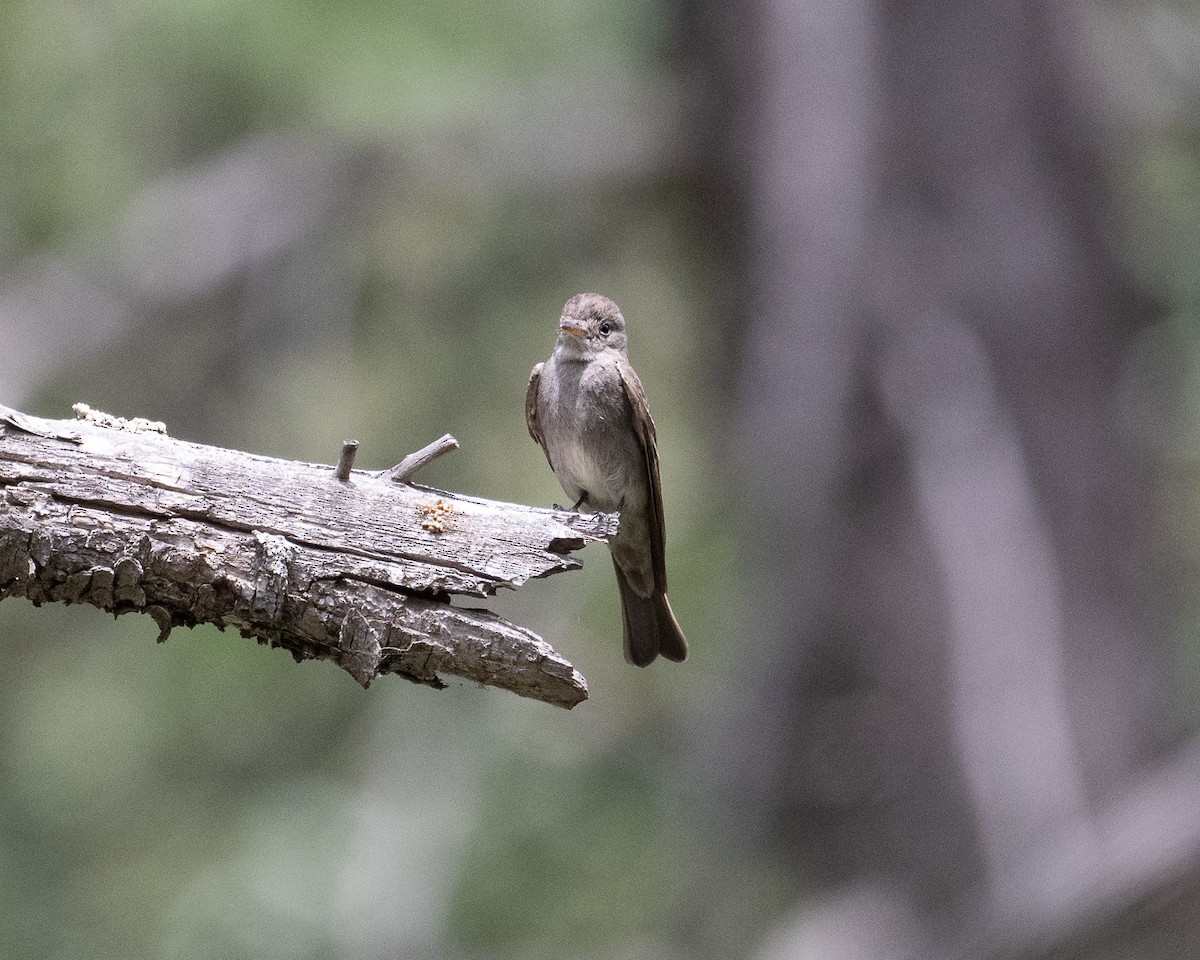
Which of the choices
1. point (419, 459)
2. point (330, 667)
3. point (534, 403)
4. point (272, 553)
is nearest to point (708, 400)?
point (330, 667)

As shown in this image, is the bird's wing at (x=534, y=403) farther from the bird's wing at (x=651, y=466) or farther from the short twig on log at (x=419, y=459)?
the short twig on log at (x=419, y=459)

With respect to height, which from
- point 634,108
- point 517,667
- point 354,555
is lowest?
point 517,667

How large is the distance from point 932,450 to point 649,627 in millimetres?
3334

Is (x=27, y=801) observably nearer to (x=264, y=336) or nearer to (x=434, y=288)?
(x=264, y=336)

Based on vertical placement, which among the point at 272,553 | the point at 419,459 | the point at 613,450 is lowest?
the point at 272,553

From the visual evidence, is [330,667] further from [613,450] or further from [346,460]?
[346,460]

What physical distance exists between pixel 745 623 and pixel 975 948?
82.4 inches

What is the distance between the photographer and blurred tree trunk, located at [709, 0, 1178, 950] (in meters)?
7.21

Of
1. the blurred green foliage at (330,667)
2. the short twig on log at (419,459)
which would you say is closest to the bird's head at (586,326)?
the short twig on log at (419,459)

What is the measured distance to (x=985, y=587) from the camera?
716cm

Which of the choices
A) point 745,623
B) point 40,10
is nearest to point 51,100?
point 40,10

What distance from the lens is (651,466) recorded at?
4.40 metres

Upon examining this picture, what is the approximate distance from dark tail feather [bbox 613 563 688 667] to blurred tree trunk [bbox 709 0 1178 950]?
2.94 metres

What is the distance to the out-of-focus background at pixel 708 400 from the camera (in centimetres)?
708
